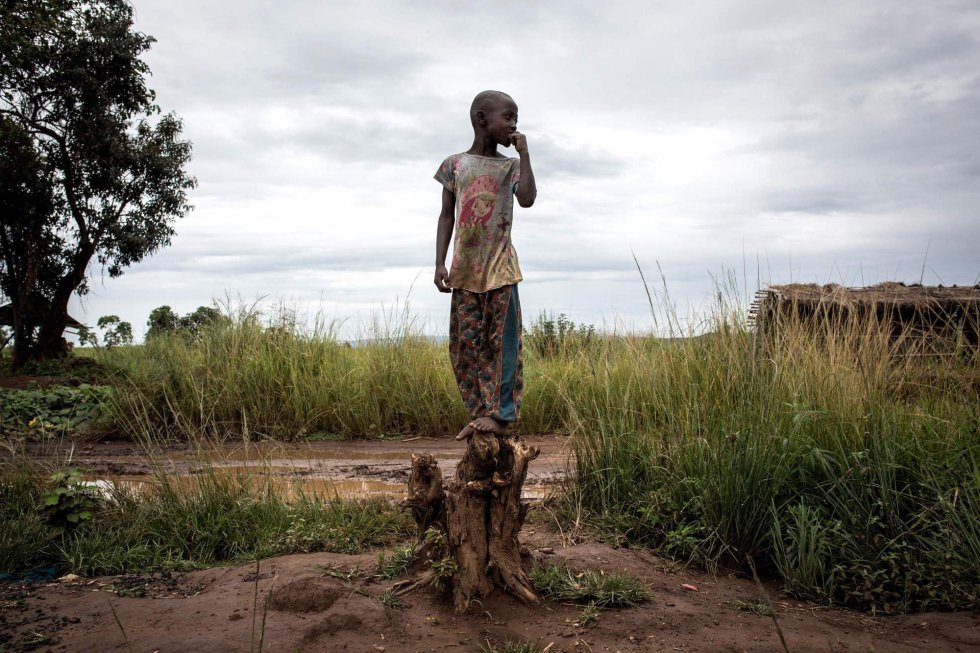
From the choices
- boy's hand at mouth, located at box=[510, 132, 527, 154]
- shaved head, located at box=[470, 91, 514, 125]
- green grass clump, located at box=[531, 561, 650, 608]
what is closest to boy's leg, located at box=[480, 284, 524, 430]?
boy's hand at mouth, located at box=[510, 132, 527, 154]

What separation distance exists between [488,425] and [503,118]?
1636 millimetres

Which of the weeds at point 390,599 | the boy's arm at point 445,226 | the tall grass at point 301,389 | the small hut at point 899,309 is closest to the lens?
the weeds at point 390,599

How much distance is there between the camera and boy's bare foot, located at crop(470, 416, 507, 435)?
402cm

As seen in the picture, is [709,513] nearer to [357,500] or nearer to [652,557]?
[652,557]

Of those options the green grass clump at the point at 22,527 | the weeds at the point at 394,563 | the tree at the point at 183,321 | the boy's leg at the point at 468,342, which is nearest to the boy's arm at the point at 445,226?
the boy's leg at the point at 468,342

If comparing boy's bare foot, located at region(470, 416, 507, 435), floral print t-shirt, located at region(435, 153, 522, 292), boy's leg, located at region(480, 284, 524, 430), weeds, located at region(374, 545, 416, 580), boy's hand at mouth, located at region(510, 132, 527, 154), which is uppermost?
boy's hand at mouth, located at region(510, 132, 527, 154)

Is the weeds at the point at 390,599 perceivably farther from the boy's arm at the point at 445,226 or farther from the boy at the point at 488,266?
the boy's arm at the point at 445,226

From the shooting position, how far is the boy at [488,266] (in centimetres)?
409

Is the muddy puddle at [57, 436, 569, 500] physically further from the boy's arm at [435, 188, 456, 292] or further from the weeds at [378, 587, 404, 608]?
the boy's arm at [435, 188, 456, 292]

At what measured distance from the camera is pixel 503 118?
13.4ft

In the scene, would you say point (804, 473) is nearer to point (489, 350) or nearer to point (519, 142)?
point (489, 350)

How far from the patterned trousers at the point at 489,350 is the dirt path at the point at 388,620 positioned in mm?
891

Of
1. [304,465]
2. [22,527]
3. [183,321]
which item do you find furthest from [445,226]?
[183,321]

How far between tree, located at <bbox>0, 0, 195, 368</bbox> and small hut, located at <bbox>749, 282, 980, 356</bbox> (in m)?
12.4
